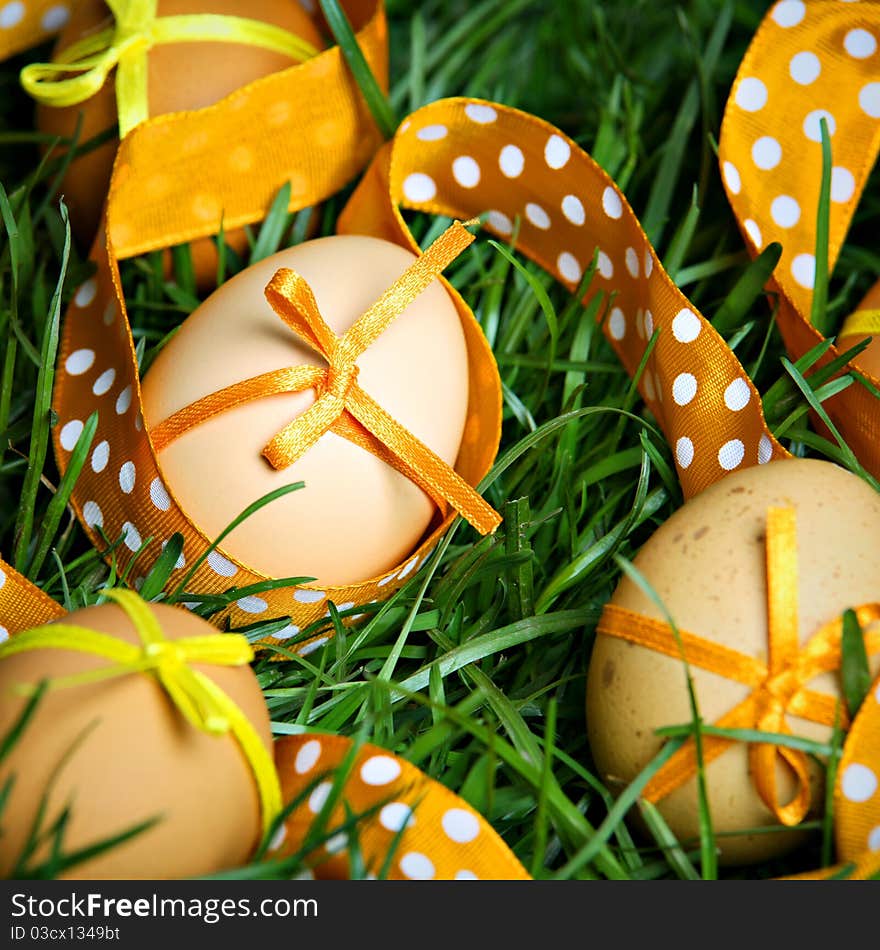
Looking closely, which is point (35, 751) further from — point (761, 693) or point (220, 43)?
point (220, 43)

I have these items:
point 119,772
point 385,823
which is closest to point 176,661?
point 119,772

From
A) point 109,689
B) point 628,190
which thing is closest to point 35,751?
point 109,689

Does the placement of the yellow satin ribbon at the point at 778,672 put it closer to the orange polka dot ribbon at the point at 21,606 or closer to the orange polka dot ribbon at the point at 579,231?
the orange polka dot ribbon at the point at 579,231


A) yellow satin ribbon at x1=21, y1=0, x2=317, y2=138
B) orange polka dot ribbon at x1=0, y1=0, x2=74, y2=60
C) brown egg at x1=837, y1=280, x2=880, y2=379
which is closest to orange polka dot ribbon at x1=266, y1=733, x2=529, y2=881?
brown egg at x1=837, y1=280, x2=880, y2=379

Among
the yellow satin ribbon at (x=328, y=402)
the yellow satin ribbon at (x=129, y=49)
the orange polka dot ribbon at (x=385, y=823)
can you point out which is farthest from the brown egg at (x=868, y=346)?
the yellow satin ribbon at (x=129, y=49)

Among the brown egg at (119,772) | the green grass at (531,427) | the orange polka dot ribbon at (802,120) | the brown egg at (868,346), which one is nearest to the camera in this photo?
the brown egg at (119,772)

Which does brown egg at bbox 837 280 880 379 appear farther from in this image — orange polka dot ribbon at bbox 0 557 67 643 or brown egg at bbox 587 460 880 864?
orange polka dot ribbon at bbox 0 557 67 643

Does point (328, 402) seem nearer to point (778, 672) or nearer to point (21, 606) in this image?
point (21, 606)
